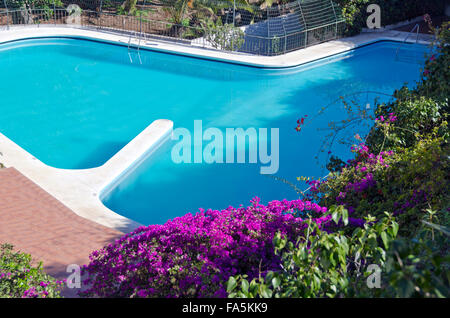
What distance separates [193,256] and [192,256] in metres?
0.01

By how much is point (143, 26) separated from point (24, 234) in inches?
546

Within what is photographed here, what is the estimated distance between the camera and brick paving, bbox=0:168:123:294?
7703 mm

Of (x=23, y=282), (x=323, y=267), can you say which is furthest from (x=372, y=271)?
(x=23, y=282)

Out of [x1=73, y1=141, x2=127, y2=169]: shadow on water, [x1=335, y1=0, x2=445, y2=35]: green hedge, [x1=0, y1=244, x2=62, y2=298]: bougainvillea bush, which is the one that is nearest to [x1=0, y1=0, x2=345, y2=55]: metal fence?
[x1=335, y1=0, x2=445, y2=35]: green hedge

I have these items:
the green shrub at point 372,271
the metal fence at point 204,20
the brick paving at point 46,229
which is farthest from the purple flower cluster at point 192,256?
the metal fence at point 204,20

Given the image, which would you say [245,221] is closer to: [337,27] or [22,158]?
[22,158]

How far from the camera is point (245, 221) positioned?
6.11 m

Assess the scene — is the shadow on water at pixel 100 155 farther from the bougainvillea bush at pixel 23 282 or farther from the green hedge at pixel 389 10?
the green hedge at pixel 389 10

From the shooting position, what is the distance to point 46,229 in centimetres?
838

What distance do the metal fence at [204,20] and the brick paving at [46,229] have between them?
10.4 meters

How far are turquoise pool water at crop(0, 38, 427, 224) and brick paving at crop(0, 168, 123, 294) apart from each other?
129cm

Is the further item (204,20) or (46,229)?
(204,20)

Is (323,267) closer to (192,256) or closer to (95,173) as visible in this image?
(192,256)
